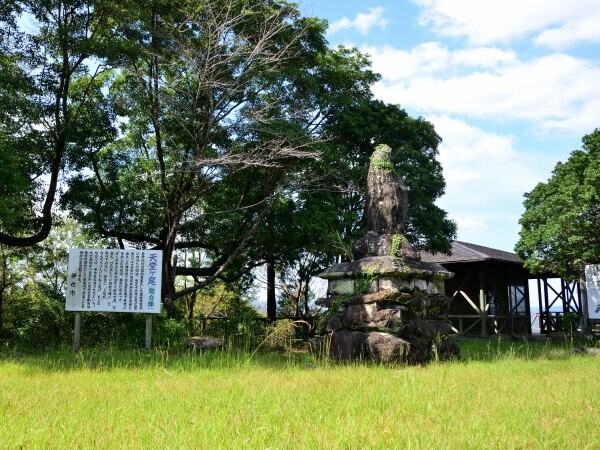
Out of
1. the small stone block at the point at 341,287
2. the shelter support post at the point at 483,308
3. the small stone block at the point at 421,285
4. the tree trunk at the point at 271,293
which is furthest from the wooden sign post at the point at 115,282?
the shelter support post at the point at 483,308

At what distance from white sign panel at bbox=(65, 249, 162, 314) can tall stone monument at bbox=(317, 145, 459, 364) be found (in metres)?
3.44

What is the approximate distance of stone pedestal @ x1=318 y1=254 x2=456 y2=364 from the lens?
837 cm

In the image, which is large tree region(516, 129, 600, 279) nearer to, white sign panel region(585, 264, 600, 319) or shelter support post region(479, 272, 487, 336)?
white sign panel region(585, 264, 600, 319)

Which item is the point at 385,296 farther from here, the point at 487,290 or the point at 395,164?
the point at 487,290

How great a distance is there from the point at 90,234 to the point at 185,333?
13.9 ft

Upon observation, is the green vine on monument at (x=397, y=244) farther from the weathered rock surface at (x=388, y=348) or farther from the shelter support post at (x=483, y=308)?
the shelter support post at (x=483, y=308)

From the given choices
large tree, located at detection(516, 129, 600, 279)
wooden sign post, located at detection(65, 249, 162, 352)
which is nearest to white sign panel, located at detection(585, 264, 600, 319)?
large tree, located at detection(516, 129, 600, 279)

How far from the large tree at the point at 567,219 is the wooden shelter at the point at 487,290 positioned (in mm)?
3446

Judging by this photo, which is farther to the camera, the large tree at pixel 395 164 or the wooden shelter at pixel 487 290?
the wooden shelter at pixel 487 290

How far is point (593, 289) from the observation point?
13773mm

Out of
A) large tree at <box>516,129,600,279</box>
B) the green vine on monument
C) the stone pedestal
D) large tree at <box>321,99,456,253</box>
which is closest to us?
the stone pedestal

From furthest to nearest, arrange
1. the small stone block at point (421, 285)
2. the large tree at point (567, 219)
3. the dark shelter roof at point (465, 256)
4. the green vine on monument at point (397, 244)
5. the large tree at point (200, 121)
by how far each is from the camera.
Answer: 1. the dark shelter roof at point (465, 256)
2. the large tree at point (567, 219)
3. the large tree at point (200, 121)
4. the small stone block at point (421, 285)
5. the green vine on monument at point (397, 244)

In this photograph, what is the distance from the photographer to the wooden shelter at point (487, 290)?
19938 mm

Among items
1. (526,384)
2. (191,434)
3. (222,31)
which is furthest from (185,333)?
(191,434)
